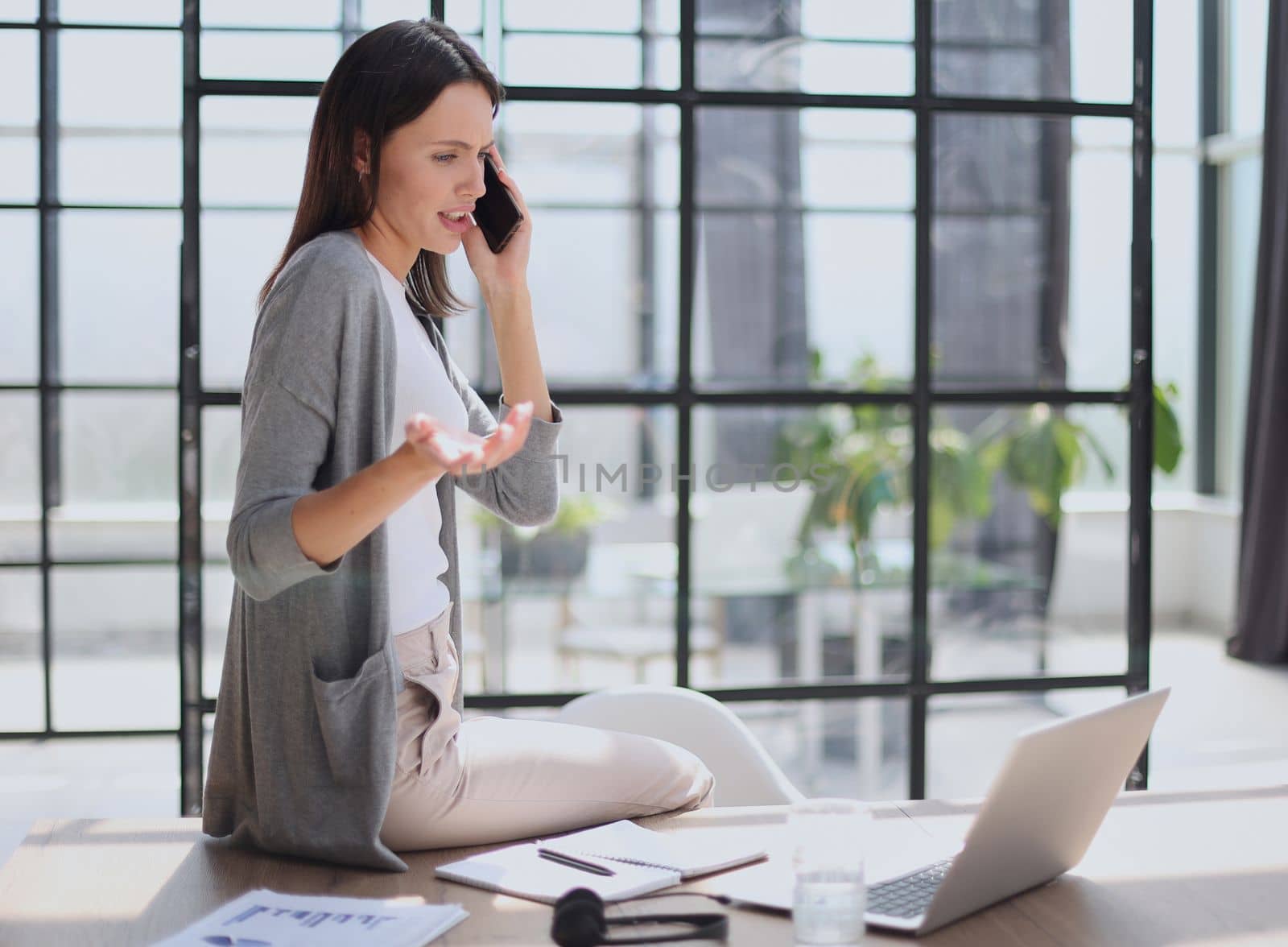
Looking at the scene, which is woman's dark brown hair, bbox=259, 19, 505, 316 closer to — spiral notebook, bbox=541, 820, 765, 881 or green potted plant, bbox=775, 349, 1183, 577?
spiral notebook, bbox=541, 820, 765, 881

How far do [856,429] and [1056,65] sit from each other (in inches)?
30.9

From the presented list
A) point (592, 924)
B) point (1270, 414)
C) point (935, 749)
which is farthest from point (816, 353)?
point (1270, 414)

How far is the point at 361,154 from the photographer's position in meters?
1.55

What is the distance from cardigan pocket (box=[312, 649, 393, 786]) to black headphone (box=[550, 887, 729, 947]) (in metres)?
0.36

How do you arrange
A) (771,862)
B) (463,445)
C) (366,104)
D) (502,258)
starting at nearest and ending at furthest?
(463,445) < (771,862) < (366,104) < (502,258)

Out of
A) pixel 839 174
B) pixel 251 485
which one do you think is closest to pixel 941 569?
pixel 839 174

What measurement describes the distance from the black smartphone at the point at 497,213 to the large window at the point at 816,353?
0.57 m

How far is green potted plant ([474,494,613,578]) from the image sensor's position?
8.21 feet

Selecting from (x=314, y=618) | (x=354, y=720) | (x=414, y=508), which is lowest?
(x=354, y=720)

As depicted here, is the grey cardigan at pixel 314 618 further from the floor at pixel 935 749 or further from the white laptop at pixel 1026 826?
the floor at pixel 935 749

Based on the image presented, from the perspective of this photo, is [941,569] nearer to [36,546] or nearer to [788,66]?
[788,66]

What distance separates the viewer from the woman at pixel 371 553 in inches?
52.4

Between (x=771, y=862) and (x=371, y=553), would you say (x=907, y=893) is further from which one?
(x=371, y=553)

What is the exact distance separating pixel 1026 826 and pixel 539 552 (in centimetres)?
150
